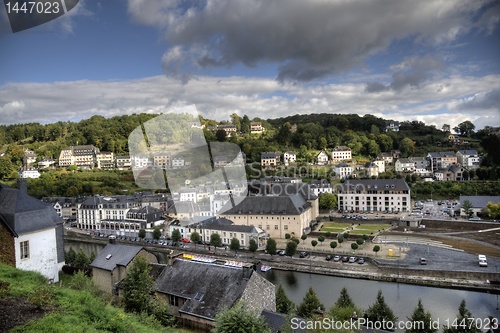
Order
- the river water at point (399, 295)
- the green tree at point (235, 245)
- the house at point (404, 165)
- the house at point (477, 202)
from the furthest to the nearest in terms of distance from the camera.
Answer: the house at point (404, 165)
the house at point (477, 202)
the green tree at point (235, 245)
the river water at point (399, 295)

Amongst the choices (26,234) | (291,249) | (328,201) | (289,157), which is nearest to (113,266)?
(26,234)

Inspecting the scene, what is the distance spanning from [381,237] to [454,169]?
73.1 feet

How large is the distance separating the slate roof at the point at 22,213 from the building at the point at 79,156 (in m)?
47.0

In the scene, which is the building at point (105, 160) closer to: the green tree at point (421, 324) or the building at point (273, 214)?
the building at point (273, 214)

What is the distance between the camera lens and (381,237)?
25688 millimetres

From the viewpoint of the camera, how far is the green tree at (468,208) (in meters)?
29.0

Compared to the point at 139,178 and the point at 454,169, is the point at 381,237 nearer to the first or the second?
the point at 454,169

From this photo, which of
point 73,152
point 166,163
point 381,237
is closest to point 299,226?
point 381,237

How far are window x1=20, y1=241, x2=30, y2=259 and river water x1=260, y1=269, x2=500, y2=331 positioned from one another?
34.2 ft

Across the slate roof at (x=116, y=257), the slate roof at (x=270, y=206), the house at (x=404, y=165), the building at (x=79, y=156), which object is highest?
the building at (x=79, y=156)

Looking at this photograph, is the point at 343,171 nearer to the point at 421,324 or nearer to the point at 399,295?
the point at 399,295

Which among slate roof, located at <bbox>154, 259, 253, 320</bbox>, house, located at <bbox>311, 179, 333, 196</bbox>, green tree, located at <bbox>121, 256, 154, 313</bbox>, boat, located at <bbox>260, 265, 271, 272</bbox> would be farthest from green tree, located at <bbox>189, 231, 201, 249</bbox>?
house, located at <bbox>311, 179, 333, 196</bbox>

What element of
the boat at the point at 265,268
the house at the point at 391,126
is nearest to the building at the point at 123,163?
the boat at the point at 265,268

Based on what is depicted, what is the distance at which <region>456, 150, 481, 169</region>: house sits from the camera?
45756 millimetres
